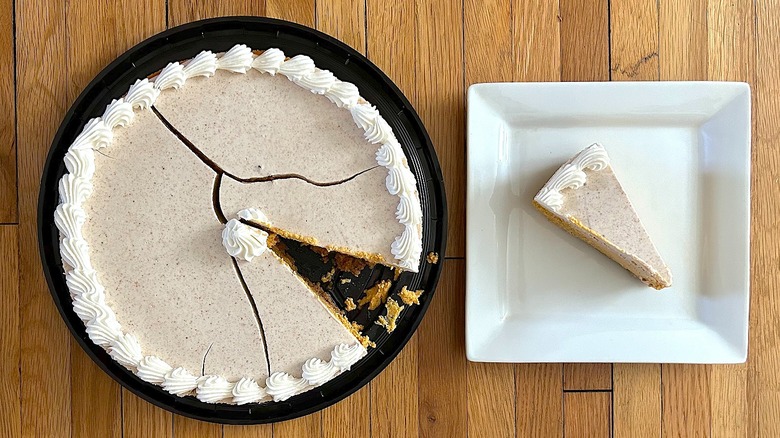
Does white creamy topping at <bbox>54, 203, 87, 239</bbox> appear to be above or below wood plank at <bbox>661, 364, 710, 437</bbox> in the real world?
above

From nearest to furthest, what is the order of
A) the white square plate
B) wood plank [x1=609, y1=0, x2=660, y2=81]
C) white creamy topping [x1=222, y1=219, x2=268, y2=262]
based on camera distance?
white creamy topping [x1=222, y1=219, x2=268, y2=262] < the white square plate < wood plank [x1=609, y1=0, x2=660, y2=81]

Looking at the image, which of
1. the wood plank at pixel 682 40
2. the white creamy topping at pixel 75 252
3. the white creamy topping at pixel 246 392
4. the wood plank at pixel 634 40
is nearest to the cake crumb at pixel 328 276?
the white creamy topping at pixel 246 392

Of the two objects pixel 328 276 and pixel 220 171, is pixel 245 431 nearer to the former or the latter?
pixel 328 276

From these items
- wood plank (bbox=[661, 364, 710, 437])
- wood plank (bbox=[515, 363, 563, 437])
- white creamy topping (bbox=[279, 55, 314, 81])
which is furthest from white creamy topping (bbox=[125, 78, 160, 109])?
wood plank (bbox=[661, 364, 710, 437])

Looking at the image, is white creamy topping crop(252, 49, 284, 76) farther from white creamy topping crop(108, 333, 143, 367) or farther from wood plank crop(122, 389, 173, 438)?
wood plank crop(122, 389, 173, 438)

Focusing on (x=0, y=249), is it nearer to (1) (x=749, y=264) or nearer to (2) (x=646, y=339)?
(2) (x=646, y=339)

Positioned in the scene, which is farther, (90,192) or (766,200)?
(766,200)

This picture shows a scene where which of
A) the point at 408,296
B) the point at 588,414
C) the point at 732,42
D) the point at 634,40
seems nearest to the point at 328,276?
the point at 408,296
